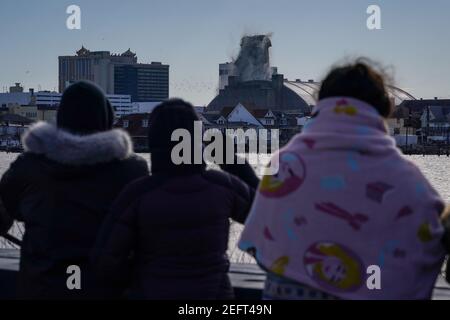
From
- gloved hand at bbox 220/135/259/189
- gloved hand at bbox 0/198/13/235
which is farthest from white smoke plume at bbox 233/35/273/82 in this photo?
gloved hand at bbox 220/135/259/189

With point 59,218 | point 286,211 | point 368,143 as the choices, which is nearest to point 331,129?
point 368,143

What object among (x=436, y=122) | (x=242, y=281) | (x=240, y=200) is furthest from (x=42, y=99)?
(x=240, y=200)

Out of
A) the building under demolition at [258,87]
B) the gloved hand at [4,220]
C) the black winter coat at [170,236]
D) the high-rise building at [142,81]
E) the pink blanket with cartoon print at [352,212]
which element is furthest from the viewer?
the high-rise building at [142,81]

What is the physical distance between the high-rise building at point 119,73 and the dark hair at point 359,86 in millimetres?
93571

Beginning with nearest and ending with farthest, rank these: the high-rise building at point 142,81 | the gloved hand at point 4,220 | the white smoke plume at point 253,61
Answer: the gloved hand at point 4,220, the white smoke plume at point 253,61, the high-rise building at point 142,81

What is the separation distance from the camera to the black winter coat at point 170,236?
6.99 feet

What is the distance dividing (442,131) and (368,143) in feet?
241

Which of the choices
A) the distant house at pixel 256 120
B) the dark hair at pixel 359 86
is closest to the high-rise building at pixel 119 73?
the distant house at pixel 256 120

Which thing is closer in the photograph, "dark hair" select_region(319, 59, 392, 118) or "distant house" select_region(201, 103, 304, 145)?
"dark hair" select_region(319, 59, 392, 118)

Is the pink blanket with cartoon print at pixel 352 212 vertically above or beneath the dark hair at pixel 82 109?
beneath

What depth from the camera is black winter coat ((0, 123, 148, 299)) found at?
234cm

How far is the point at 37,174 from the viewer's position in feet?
7.79

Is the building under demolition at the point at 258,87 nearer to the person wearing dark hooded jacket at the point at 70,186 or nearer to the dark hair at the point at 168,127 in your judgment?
the person wearing dark hooded jacket at the point at 70,186

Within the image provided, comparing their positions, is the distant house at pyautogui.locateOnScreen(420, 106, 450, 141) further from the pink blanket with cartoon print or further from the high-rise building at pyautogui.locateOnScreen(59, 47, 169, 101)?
the pink blanket with cartoon print
